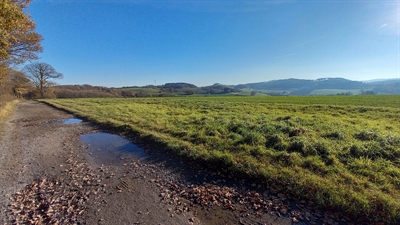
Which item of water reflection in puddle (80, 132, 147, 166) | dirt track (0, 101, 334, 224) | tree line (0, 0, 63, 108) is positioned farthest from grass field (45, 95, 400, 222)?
tree line (0, 0, 63, 108)

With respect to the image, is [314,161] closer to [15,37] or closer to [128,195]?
[128,195]

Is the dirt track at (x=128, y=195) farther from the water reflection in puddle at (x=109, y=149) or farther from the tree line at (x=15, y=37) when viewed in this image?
the tree line at (x=15, y=37)

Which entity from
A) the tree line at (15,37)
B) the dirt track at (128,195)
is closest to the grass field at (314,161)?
the dirt track at (128,195)

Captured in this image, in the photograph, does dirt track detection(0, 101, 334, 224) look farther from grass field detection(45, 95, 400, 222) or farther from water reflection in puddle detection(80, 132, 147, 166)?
grass field detection(45, 95, 400, 222)

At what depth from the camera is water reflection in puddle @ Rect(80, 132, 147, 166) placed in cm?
748

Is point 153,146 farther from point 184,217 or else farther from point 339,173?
point 339,173

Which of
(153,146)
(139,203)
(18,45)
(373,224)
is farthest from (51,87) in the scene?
(373,224)

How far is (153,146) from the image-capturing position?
8.70m

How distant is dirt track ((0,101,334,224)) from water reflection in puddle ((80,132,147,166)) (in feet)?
1.23

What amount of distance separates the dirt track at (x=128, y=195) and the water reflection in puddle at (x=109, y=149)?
0.38 metres

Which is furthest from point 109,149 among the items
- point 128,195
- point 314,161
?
point 314,161

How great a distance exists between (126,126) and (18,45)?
402 inches

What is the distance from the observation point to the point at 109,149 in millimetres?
8656

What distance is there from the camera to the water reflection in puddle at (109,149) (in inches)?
295
